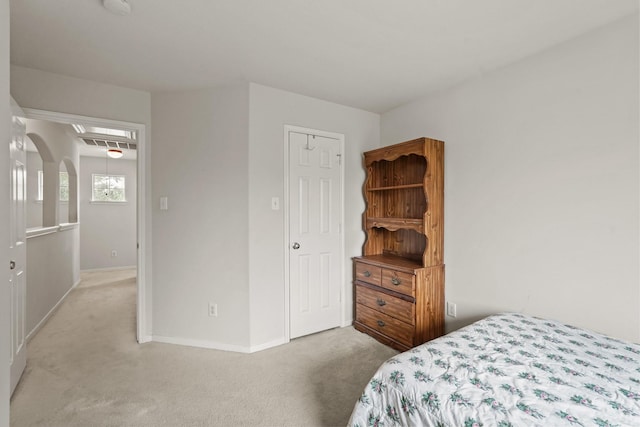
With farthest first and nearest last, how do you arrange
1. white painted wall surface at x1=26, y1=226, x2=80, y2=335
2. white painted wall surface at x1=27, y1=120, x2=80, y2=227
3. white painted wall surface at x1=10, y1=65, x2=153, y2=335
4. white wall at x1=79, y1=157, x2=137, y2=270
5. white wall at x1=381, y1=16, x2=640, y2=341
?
white wall at x1=79, y1=157, x2=137, y2=270 → white painted wall surface at x1=27, y1=120, x2=80, y2=227 → white painted wall surface at x1=26, y1=226, x2=80, y2=335 → white painted wall surface at x1=10, y1=65, x2=153, y2=335 → white wall at x1=381, y1=16, x2=640, y2=341

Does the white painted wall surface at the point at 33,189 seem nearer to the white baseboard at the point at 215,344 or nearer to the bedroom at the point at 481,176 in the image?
the bedroom at the point at 481,176

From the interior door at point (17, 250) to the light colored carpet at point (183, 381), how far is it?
0.71 feet

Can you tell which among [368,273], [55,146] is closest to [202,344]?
[368,273]

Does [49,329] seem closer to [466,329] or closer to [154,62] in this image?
[154,62]

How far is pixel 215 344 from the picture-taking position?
2.74 metres

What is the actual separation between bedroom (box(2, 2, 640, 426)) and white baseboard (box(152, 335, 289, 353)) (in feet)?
0.15

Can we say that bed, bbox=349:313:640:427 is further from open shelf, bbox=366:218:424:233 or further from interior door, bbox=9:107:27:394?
interior door, bbox=9:107:27:394

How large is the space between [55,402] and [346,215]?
2.71 metres

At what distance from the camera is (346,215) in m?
3.29

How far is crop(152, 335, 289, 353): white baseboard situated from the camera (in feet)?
8.75

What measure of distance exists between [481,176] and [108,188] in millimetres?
7008

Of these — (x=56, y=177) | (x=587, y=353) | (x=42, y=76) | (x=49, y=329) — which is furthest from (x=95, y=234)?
(x=587, y=353)

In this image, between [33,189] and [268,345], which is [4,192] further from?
[33,189]

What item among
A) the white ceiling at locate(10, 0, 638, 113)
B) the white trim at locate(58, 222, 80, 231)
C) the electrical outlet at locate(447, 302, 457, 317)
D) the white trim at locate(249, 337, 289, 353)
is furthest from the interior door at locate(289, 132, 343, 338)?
the white trim at locate(58, 222, 80, 231)
